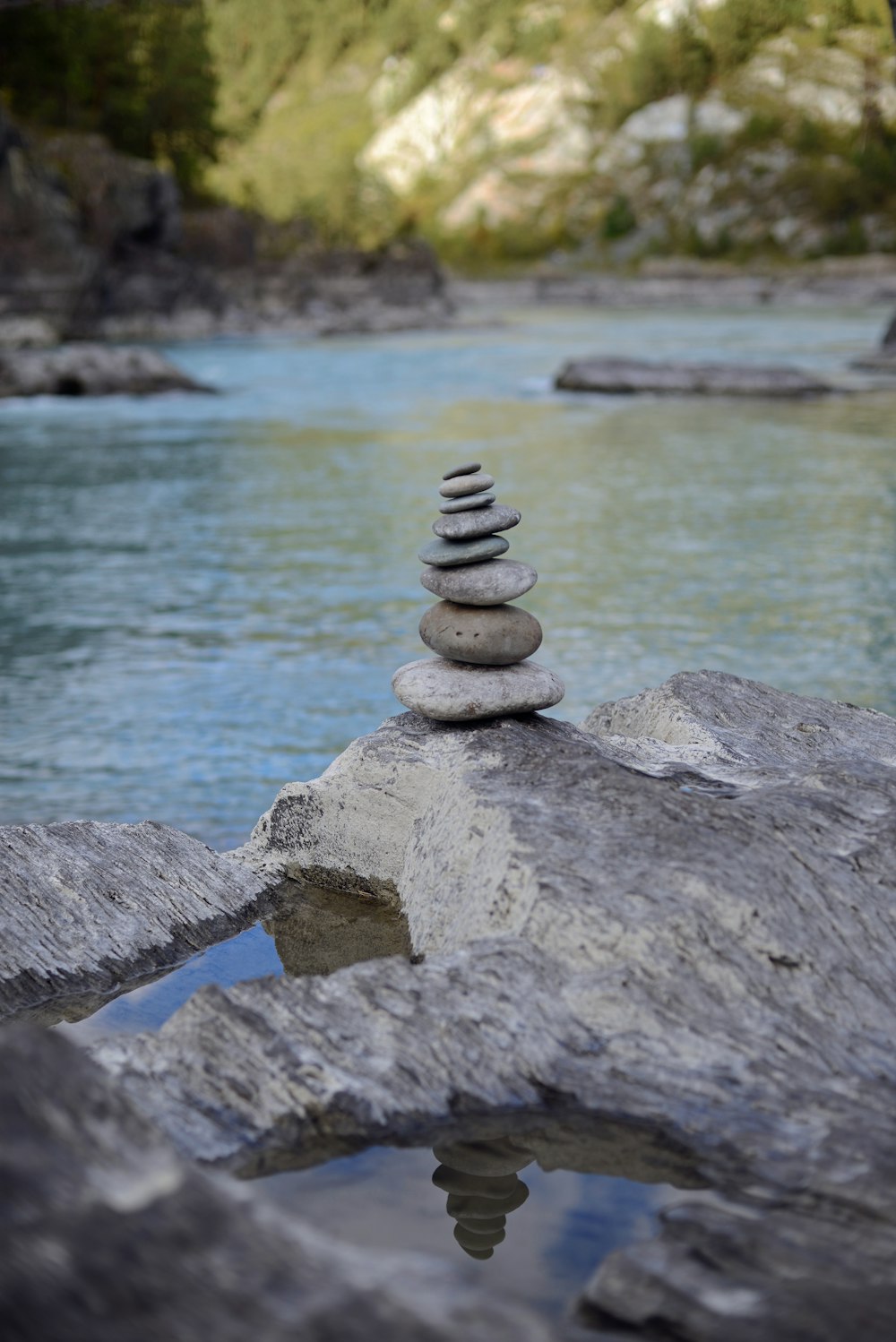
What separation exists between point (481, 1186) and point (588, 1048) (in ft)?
1.76

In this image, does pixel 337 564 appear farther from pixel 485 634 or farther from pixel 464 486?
pixel 485 634

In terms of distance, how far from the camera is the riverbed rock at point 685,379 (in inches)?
1325

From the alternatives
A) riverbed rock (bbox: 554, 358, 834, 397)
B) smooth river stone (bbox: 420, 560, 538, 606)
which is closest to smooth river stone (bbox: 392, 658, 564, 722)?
smooth river stone (bbox: 420, 560, 538, 606)

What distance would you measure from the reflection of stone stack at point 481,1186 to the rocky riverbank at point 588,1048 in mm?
54

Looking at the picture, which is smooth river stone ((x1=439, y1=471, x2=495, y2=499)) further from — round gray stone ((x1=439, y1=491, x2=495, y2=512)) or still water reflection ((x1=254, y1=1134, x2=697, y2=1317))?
still water reflection ((x1=254, y1=1134, x2=697, y2=1317))

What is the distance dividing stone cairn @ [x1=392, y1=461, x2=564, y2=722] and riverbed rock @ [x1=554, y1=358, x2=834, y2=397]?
2826cm

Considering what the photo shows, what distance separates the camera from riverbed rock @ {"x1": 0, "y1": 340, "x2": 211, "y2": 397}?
35.7 metres

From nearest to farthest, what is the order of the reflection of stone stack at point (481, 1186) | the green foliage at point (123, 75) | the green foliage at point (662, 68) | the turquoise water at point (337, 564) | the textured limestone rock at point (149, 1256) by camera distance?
the textured limestone rock at point (149, 1256) < the reflection of stone stack at point (481, 1186) < the turquoise water at point (337, 564) < the green foliage at point (123, 75) < the green foliage at point (662, 68)

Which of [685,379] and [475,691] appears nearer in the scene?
[475,691]

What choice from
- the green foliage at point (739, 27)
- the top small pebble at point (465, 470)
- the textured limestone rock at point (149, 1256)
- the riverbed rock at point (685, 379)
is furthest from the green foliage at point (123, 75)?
the textured limestone rock at point (149, 1256)

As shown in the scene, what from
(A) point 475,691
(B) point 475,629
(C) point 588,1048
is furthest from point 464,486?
(C) point 588,1048

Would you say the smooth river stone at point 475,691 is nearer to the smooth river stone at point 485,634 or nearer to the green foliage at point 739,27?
the smooth river stone at point 485,634

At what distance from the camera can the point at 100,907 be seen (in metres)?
5.77

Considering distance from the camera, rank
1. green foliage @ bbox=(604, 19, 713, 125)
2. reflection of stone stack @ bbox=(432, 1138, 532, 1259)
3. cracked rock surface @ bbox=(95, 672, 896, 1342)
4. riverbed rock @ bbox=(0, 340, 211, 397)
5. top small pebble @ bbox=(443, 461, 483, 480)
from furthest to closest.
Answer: green foliage @ bbox=(604, 19, 713, 125)
riverbed rock @ bbox=(0, 340, 211, 397)
top small pebble @ bbox=(443, 461, 483, 480)
reflection of stone stack @ bbox=(432, 1138, 532, 1259)
cracked rock surface @ bbox=(95, 672, 896, 1342)
